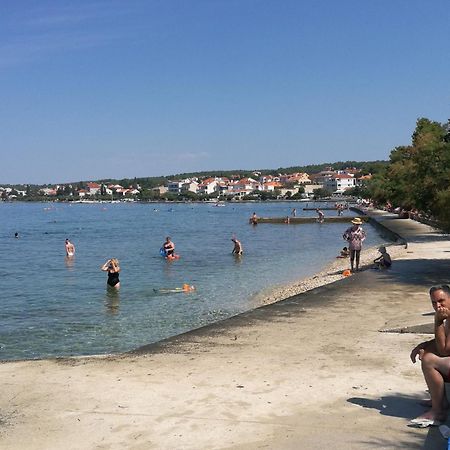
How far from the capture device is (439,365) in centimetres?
532

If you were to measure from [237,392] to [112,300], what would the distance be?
43.7 feet

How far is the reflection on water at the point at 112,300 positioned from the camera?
685 inches

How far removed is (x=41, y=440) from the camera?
17.5ft

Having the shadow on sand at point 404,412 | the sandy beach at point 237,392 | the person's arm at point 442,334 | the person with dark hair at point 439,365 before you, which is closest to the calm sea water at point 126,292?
the sandy beach at point 237,392

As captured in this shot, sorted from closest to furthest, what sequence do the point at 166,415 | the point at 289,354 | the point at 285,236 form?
the point at 166,415, the point at 289,354, the point at 285,236

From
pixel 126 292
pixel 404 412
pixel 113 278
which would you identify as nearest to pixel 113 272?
pixel 113 278

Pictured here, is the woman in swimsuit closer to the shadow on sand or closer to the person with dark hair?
the shadow on sand

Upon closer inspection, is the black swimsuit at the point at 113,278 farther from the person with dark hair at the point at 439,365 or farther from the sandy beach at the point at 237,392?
the person with dark hair at the point at 439,365

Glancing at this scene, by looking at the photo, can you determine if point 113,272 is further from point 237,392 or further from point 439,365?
point 439,365

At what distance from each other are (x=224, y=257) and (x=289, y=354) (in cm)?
2655

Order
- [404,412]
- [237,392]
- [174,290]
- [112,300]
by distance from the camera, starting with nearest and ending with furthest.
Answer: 1. [404,412]
2. [237,392]
3. [112,300]
4. [174,290]

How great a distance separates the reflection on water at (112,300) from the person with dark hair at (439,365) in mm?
12468

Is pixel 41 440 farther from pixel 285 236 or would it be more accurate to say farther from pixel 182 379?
pixel 285 236

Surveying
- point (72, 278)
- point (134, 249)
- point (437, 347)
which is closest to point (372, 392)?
point (437, 347)
